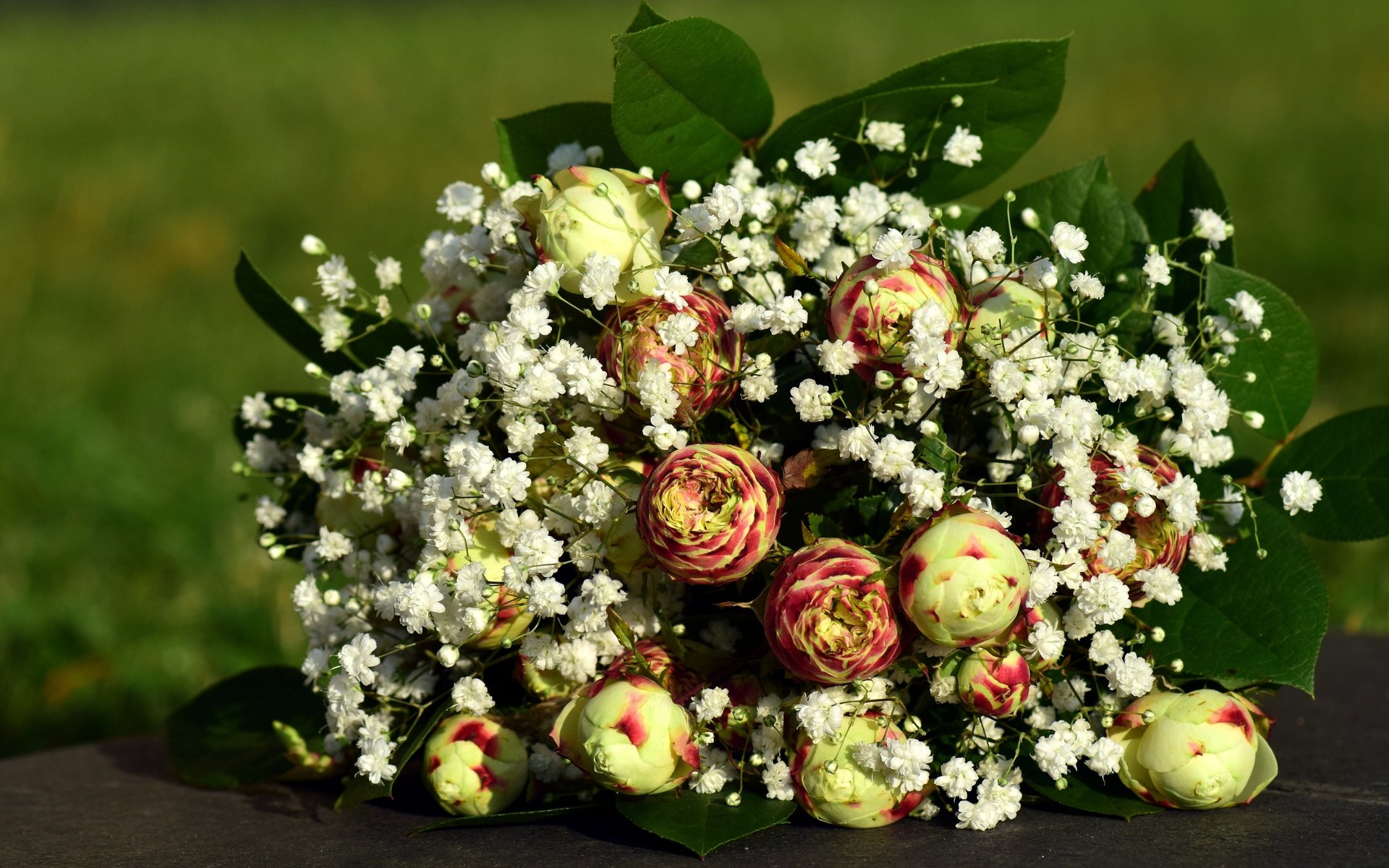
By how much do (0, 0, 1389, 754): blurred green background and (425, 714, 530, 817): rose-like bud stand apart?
5.17ft

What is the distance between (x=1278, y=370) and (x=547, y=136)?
0.89 meters

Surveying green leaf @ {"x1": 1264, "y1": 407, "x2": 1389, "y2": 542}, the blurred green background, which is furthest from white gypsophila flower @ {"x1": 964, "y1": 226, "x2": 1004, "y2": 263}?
the blurred green background

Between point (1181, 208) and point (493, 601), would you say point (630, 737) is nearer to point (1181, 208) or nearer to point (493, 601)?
point (493, 601)

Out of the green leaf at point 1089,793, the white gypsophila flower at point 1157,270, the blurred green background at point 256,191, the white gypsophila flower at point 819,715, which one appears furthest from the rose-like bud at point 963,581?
the blurred green background at point 256,191

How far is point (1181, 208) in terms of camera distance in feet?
5.02

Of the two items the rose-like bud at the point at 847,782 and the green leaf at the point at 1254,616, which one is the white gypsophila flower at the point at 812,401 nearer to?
the rose-like bud at the point at 847,782

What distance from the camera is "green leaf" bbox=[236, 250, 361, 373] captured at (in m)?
1.57

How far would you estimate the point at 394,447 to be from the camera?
4.71ft

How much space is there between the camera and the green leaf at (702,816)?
1175mm

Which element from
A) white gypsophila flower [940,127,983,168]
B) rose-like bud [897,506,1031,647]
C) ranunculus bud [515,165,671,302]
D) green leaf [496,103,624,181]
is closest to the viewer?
rose-like bud [897,506,1031,647]

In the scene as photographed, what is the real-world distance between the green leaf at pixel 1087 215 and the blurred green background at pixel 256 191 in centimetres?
141

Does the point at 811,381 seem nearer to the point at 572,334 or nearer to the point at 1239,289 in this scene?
the point at 572,334

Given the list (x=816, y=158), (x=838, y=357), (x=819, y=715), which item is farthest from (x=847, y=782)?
(x=816, y=158)

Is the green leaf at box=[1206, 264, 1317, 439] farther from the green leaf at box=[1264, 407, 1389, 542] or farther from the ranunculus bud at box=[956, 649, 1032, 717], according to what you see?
the ranunculus bud at box=[956, 649, 1032, 717]
